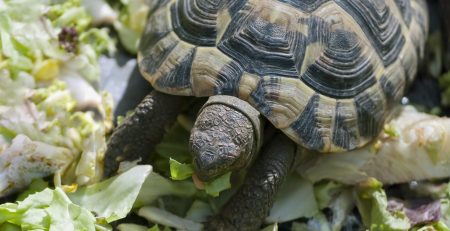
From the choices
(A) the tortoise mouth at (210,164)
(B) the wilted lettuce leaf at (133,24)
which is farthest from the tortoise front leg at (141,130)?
(B) the wilted lettuce leaf at (133,24)

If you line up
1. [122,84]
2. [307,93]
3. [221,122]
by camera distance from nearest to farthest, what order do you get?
[221,122], [307,93], [122,84]

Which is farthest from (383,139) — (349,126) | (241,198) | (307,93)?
(241,198)

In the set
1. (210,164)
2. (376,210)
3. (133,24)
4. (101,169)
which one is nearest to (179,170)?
(210,164)

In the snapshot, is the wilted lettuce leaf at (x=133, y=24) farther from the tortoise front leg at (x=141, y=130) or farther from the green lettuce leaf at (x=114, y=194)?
the green lettuce leaf at (x=114, y=194)

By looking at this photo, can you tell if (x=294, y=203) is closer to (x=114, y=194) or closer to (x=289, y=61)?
(x=289, y=61)

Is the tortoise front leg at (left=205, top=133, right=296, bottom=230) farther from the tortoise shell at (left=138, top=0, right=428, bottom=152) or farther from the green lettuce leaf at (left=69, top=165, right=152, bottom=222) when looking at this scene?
the green lettuce leaf at (left=69, top=165, right=152, bottom=222)

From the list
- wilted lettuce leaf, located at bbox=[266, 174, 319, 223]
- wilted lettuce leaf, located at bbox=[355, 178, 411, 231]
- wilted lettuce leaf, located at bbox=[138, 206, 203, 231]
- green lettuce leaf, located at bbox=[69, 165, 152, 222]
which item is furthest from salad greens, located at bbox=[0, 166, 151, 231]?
wilted lettuce leaf, located at bbox=[355, 178, 411, 231]

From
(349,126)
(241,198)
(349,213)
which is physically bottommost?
(349,213)

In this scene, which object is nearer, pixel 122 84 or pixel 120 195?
pixel 120 195

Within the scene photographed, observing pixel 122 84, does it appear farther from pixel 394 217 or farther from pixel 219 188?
pixel 394 217
